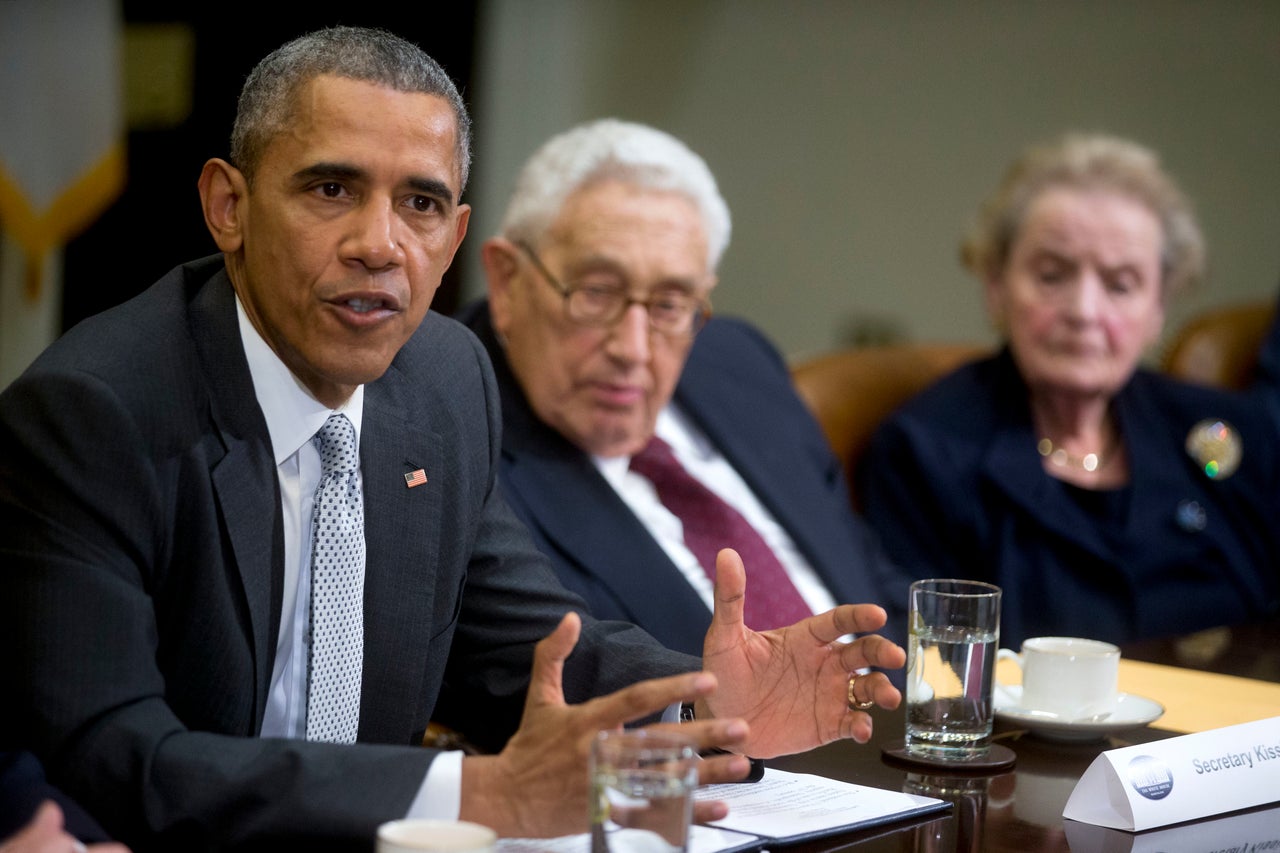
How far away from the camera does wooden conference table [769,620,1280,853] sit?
4.01ft

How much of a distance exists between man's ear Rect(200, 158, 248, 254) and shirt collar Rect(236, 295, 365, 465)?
0.06 meters

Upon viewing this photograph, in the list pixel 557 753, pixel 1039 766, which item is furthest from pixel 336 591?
pixel 1039 766

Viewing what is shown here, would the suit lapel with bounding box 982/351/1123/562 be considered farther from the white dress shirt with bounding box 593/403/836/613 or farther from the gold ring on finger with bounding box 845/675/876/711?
the gold ring on finger with bounding box 845/675/876/711

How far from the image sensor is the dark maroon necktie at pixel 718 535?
2223 mm

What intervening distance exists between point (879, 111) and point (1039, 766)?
3609mm

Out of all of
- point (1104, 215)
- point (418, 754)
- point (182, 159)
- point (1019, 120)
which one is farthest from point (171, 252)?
point (418, 754)

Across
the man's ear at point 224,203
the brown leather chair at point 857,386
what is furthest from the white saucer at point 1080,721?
the brown leather chair at point 857,386

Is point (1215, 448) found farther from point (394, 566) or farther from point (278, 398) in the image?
point (278, 398)

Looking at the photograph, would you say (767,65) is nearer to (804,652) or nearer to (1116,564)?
(1116,564)

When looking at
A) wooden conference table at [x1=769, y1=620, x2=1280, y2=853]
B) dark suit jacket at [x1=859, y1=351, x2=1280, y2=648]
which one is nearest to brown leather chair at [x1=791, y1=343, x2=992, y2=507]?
dark suit jacket at [x1=859, y1=351, x2=1280, y2=648]

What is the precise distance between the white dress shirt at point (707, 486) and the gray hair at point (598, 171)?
364mm

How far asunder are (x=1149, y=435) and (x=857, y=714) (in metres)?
1.81

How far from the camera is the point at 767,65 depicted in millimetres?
4941

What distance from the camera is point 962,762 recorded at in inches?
56.4
